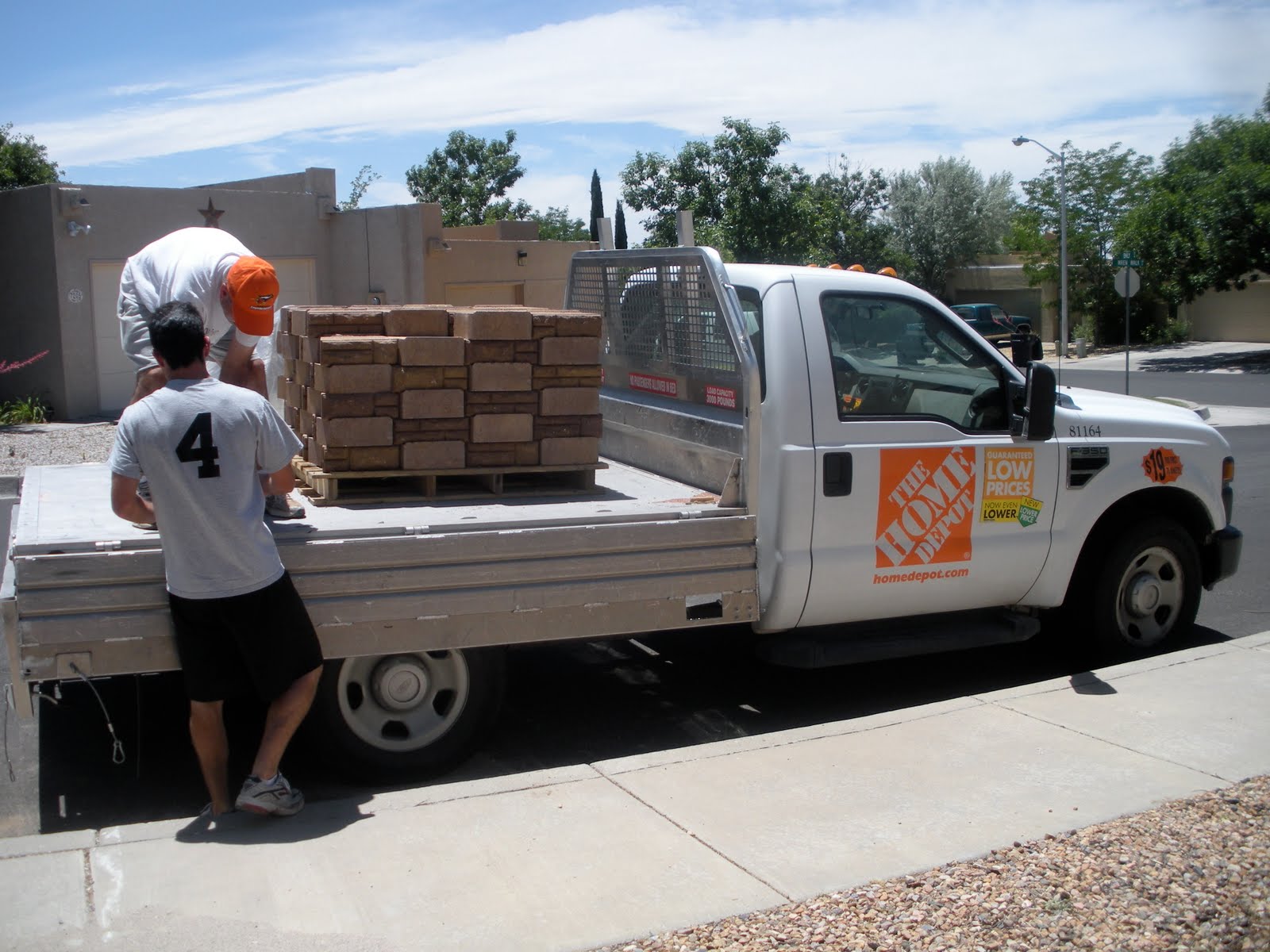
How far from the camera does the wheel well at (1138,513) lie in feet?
20.7

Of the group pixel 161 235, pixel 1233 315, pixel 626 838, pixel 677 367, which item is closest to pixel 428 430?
pixel 677 367

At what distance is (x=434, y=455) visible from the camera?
5062mm

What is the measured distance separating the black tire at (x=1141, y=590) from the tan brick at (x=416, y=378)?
3.48 meters

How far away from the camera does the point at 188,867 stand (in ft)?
12.8

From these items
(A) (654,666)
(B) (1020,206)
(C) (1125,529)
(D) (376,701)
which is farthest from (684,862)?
(B) (1020,206)

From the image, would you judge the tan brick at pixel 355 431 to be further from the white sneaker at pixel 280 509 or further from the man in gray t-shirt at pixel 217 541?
the man in gray t-shirt at pixel 217 541

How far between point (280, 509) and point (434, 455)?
0.73m

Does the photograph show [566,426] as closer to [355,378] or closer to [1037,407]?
[355,378]

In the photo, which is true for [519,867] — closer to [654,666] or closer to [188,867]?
[188,867]

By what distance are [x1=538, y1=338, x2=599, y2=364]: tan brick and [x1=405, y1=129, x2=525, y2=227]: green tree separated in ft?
132

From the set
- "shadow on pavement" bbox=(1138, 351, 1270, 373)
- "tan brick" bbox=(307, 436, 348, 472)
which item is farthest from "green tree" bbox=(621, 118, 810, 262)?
"tan brick" bbox=(307, 436, 348, 472)

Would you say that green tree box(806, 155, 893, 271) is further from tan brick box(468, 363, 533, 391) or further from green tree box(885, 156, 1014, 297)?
tan brick box(468, 363, 533, 391)

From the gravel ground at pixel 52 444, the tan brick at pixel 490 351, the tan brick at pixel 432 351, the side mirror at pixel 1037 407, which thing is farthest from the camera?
the gravel ground at pixel 52 444

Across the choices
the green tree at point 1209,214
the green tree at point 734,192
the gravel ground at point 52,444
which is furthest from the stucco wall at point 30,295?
the green tree at point 1209,214
